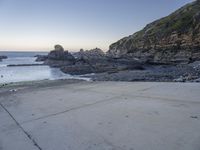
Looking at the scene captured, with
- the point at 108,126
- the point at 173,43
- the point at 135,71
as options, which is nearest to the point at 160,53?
the point at 173,43

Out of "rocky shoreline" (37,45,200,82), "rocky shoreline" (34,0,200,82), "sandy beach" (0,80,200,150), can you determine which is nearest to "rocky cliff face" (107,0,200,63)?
"rocky shoreline" (34,0,200,82)

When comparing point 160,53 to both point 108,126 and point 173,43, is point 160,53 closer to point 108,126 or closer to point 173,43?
point 173,43

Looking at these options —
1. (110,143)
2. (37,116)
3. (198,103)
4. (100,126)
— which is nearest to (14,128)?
(37,116)

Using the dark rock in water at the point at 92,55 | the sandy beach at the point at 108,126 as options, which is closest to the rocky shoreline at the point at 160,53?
the dark rock in water at the point at 92,55

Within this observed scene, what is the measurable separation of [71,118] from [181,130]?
5.63 ft

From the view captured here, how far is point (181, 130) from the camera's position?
8.42ft

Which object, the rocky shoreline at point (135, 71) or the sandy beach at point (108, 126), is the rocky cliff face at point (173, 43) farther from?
the sandy beach at point (108, 126)

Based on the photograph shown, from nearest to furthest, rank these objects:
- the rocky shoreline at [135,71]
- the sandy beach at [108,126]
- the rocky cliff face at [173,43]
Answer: the sandy beach at [108,126] < the rocky shoreline at [135,71] < the rocky cliff face at [173,43]

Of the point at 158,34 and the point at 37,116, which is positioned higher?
the point at 158,34

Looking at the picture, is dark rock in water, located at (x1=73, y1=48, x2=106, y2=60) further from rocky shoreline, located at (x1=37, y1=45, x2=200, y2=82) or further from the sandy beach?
the sandy beach

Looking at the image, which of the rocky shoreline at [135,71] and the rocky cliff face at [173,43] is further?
the rocky cliff face at [173,43]

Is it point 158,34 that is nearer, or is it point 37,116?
point 37,116

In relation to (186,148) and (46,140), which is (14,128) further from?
(186,148)

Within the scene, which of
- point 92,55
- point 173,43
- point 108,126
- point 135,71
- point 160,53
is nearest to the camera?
point 108,126
